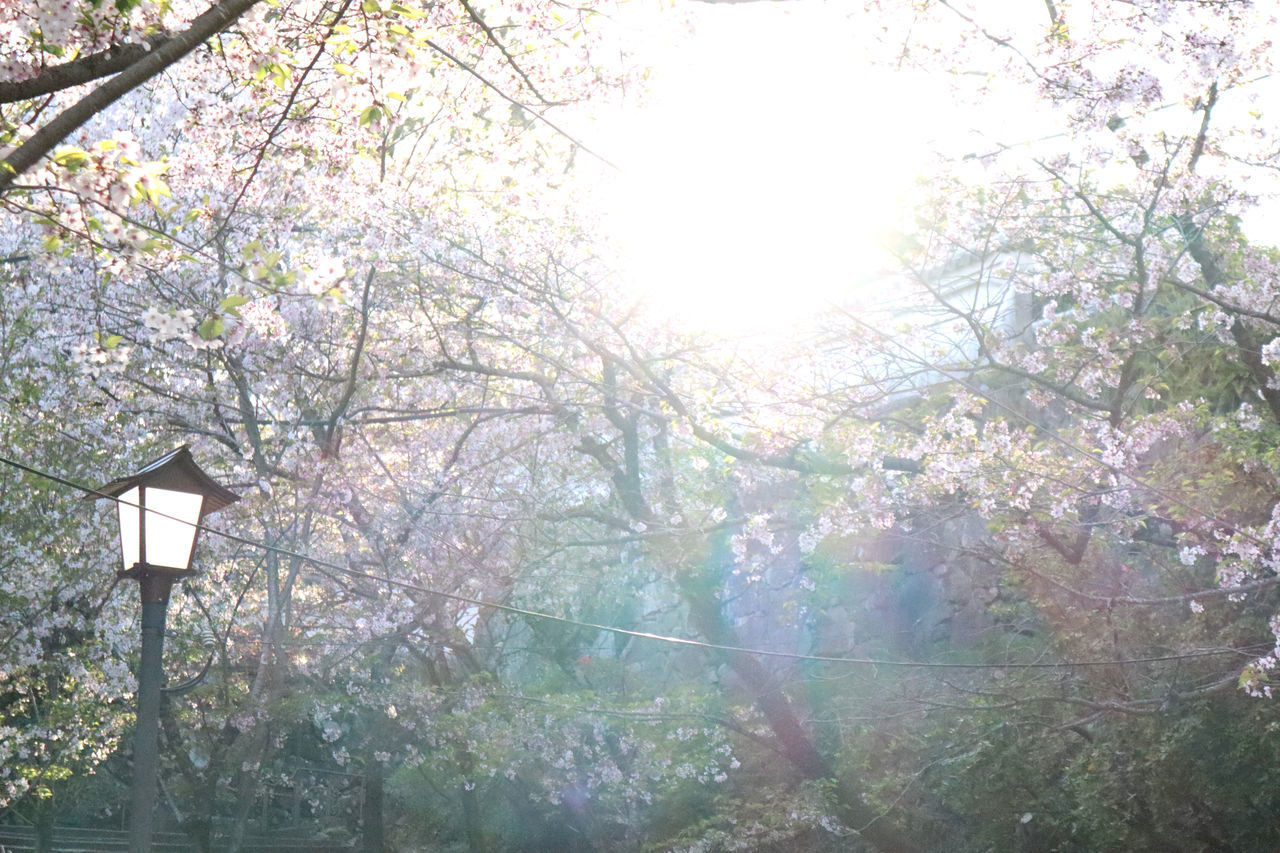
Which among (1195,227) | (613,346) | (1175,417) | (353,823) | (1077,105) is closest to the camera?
(1077,105)

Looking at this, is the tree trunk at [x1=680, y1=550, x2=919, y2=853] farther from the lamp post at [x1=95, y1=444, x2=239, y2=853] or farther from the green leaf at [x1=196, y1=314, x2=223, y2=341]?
the green leaf at [x1=196, y1=314, x2=223, y2=341]

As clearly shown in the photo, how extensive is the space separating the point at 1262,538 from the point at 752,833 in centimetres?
650

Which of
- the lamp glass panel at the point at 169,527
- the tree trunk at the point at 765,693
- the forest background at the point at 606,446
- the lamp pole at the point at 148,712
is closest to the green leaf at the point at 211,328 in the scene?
the forest background at the point at 606,446

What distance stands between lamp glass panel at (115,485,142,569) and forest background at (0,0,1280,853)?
0.66 metres

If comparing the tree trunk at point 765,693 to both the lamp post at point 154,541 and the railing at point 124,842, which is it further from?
the lamp post at point 154,541

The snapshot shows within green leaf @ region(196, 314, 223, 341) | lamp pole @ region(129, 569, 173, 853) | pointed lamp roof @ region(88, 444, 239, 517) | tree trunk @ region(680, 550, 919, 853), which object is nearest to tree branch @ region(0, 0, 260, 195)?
green leaf @ region(196, 314, 223, 341)

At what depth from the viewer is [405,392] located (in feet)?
40.7

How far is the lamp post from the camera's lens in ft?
15.3

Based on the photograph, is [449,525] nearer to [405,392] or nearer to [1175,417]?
[405,392]

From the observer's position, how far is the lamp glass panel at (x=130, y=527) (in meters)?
4.76

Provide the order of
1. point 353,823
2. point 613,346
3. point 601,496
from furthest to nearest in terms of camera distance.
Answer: point 353,823, point 601,496, point 613,346

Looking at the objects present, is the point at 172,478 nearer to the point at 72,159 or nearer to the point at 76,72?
the point at 72,159

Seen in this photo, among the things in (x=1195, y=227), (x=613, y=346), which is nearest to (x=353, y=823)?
(x=613, y=346)

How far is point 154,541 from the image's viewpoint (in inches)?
187
